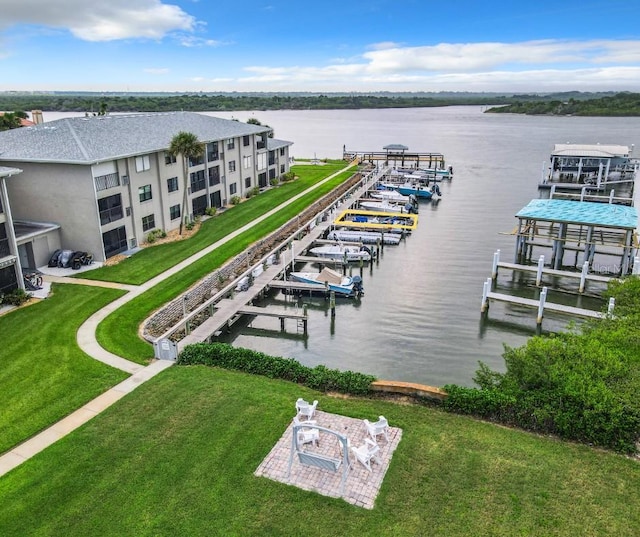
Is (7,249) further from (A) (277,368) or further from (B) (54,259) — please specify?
(A) (277,368)

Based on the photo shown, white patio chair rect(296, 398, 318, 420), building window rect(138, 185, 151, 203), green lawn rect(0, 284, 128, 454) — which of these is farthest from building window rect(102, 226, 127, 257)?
white patio chair rect(296, 398, 318, 420)

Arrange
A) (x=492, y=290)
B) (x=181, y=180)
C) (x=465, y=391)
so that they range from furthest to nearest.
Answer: (x=181, y=180), (x=492, y=290), (x=465, y=391)

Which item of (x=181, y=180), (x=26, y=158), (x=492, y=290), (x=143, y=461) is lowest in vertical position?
(x=492, y=290)

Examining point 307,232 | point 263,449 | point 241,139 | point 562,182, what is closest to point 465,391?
point 263,449

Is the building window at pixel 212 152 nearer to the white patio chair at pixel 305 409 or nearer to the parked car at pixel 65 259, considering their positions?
the parked car at pixel 65 259

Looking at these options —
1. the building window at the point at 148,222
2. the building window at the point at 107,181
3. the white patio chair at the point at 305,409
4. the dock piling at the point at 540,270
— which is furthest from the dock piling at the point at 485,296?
the building window at the point at 107,181

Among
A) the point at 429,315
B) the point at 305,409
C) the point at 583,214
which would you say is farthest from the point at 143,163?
the point at 583,214

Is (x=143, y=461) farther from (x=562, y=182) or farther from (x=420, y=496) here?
(x=562, y=182)
